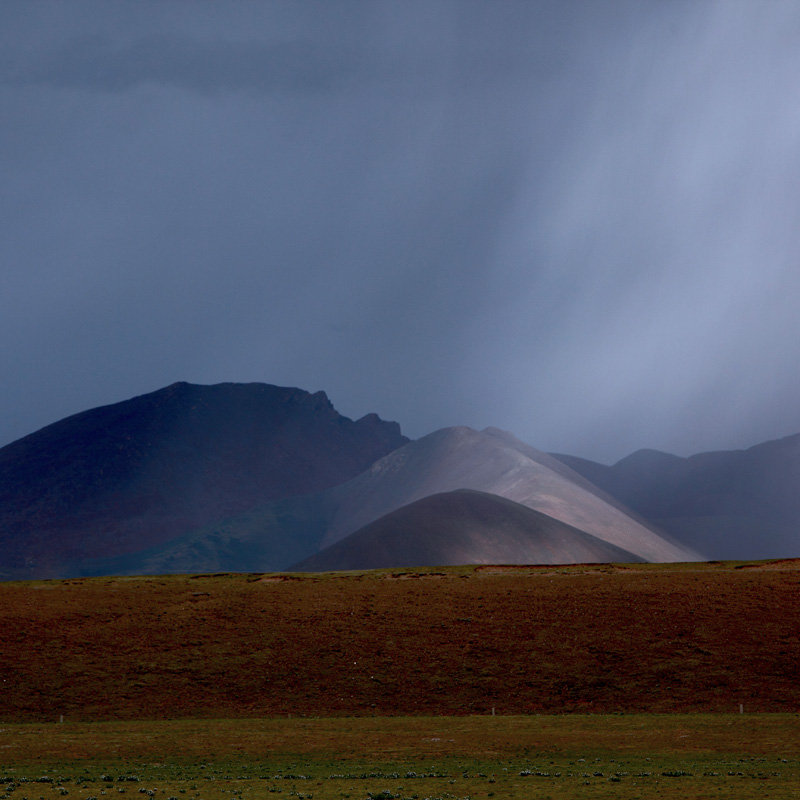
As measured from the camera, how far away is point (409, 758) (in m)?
29.8

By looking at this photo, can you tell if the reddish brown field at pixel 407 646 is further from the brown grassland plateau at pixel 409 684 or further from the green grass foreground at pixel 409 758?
the green grass foreground at pixel 409 758

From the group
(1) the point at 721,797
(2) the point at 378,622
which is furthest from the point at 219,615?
(1) the point at 721,797

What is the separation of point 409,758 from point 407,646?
22.8 meters

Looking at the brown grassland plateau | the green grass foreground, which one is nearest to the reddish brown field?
the brown grassland plateau

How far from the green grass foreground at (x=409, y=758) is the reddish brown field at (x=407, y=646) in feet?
15.6

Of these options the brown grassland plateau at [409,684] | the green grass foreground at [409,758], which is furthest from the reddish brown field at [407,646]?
the green grass foreground at [409,758]

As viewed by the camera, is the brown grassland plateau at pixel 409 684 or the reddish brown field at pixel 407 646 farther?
the reddish brown field at pixel 407 646

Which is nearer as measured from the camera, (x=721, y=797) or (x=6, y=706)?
(x=721, y=797)

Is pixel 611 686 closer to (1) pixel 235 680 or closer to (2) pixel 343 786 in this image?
(1) pixel 235 680

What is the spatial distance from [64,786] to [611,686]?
98.1 ft

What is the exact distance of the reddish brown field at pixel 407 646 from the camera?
147 feet

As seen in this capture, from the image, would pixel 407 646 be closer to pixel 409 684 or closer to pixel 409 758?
pixel 409 684

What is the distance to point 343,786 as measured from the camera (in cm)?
2461

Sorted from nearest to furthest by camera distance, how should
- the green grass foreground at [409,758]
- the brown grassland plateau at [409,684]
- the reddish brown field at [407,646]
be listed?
the green grass foreground at [409,758] < the brown grassland plateau at [409,684] < the reddish brown field at [407,646]
